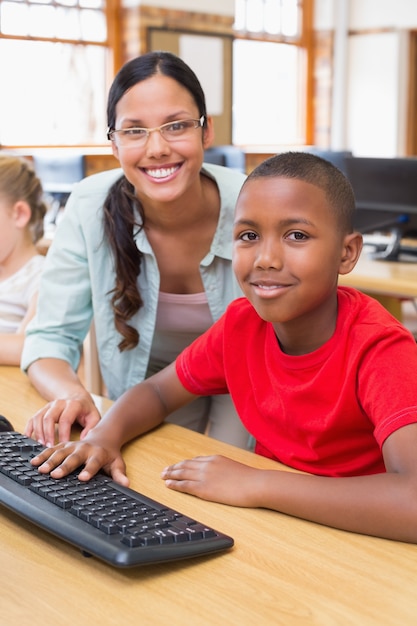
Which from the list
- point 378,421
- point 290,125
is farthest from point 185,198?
point 290,125

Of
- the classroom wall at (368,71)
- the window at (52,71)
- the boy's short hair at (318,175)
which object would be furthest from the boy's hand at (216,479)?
the classroom wall at (368,71)

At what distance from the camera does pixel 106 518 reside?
3.08ft

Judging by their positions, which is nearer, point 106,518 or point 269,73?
point 106,518

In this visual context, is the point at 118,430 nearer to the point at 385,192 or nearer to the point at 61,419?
the point at 61,419

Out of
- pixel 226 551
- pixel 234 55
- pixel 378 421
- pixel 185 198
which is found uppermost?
pixel 234 55

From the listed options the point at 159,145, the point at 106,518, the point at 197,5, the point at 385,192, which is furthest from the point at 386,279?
the point at 197,5

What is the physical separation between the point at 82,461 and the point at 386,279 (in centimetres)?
187

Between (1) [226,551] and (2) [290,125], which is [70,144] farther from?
(1) [226,551]

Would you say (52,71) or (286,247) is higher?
(52,71)

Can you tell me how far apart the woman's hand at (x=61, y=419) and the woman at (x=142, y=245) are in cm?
14

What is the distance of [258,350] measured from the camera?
50.3 inches

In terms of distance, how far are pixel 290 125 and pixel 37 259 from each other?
22.7ft

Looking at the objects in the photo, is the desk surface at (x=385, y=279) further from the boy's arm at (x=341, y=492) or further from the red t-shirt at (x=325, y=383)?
the boy's arm at (x=341, y=492)

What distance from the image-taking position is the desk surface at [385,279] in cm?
275
